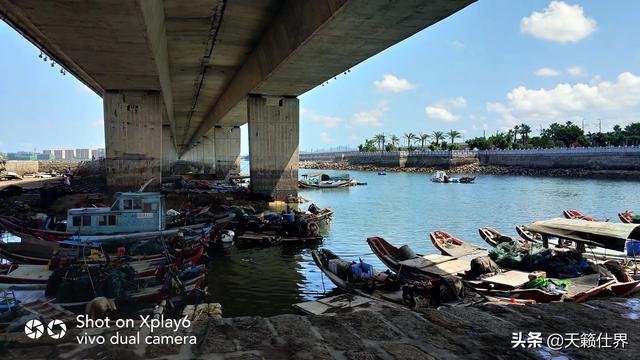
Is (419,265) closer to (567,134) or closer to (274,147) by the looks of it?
(274,147)

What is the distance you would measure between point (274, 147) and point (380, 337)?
117ft

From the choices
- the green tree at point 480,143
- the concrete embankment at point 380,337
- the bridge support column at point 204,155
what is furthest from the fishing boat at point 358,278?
the green tree at point 480,143

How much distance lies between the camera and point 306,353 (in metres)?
4.47

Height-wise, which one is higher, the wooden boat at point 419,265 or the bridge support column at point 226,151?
the bridge support column at point 226,151

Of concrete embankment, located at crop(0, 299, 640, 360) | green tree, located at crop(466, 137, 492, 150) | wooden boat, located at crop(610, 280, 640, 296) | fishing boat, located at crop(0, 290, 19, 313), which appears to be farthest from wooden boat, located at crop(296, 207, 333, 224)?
green tree, located at crop(466, 137, 492, 150)

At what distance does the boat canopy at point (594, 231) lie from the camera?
1459 cm

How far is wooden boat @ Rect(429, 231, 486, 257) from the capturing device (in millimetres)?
18578

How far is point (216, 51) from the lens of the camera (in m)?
29.7

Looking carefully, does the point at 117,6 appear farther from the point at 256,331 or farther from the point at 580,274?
the point at 580,274

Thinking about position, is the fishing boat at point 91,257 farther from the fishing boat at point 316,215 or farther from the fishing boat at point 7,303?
the fishing boat at point 316,215

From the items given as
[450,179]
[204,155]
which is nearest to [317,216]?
[450,179]

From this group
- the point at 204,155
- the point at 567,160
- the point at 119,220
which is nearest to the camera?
the point at 119,220

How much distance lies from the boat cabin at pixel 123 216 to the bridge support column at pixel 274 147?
19926 millimetres

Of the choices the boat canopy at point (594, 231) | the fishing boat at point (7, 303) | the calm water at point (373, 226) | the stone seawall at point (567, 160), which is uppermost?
the stone seawall at point (567, 160)
